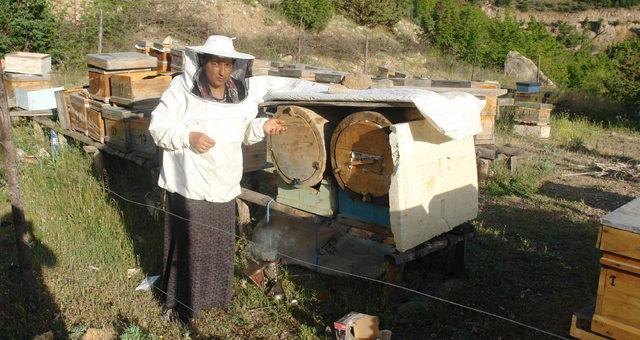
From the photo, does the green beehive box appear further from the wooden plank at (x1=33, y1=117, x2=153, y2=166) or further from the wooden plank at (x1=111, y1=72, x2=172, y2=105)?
the wooden plank at (x1=111, y1=72, x2=172, y2=105)

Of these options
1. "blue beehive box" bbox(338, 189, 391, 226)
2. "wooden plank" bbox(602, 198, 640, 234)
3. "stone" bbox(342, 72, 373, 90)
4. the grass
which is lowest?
the grass

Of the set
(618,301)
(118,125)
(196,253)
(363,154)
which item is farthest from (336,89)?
(118,125)

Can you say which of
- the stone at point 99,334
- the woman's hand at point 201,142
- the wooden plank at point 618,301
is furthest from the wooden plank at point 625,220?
the stone at point 99,334

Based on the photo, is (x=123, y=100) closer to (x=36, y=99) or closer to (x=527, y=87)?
(x=36, y=99)

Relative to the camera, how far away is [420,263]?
5.03m

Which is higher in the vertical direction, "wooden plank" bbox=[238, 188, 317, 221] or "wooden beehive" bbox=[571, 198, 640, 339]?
"wooden beehive" bbox=[571, 198, 640, 339]

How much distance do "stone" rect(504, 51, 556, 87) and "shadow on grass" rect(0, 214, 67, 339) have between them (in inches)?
884

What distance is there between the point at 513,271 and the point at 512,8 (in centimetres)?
4710

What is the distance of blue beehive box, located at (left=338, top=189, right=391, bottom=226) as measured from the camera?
13.5 feet

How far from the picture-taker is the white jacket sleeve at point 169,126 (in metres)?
3.50

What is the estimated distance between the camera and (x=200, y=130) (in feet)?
12.0

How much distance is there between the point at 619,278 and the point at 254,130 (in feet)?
7.60

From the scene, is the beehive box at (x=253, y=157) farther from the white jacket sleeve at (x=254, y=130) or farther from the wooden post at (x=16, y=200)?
the wooden post at (x=16, y=200)

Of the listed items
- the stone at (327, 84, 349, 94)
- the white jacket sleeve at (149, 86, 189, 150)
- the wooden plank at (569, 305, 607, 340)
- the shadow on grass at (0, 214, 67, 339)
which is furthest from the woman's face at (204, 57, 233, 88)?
the wooden plank at (569, 305, 607, 340)
